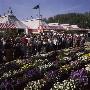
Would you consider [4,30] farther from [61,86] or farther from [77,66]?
[61,86]

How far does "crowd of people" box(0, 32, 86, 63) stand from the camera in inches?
983

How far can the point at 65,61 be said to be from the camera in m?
21.2

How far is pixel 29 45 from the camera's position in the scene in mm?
28266

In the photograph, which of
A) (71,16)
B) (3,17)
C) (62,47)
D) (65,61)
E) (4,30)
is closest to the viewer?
(65,61)

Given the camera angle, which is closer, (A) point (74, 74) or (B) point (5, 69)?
(A) point (74, 74)

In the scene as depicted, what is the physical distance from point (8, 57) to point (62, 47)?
1104 centimetres

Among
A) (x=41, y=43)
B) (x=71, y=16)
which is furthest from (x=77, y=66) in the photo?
(x=71, y=16)

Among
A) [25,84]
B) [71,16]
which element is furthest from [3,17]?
[71,16]

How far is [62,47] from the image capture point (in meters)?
34.8

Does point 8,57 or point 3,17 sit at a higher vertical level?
point 3,17

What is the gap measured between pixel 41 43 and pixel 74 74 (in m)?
16.1

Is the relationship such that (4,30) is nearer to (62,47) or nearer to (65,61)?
(62,47)

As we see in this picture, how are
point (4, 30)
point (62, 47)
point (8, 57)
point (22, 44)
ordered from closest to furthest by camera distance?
point (8, 57), point (22, 44), point (62, 47), point (4, 30)

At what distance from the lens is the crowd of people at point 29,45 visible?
25.0m
